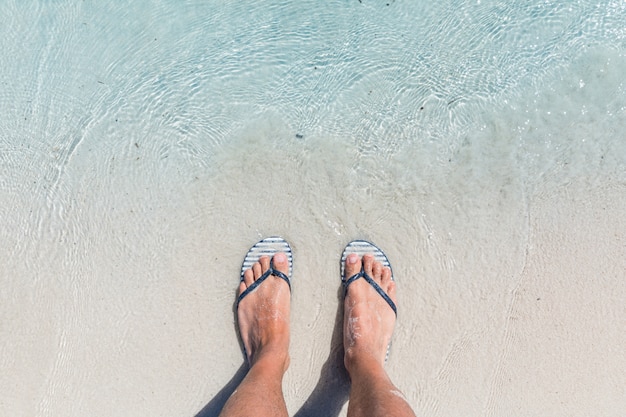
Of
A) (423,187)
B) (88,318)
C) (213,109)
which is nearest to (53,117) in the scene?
(213,109)

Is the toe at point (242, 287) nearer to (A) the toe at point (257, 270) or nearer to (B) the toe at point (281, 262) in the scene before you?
(A) the toe at point (257, 270)

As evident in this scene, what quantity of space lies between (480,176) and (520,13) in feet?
3.12

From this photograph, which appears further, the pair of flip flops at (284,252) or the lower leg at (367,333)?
Result: the pair of flip flops at (284,252)

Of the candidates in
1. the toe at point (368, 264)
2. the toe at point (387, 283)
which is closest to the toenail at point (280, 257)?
the toe at point (368, 264)

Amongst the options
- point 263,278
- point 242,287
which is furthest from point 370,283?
point 242,287

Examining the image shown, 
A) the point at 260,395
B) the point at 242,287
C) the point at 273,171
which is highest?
the point at 273,171

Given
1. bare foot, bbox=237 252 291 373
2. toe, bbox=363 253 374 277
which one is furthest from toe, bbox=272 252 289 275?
toe, bbox=363 253 374 277

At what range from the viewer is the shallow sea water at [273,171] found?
7.08 feet

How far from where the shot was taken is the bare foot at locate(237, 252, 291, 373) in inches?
82.2

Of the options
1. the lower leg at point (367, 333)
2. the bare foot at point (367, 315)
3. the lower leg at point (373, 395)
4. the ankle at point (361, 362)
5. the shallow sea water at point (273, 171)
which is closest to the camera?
the lower leg at point (373, 395)

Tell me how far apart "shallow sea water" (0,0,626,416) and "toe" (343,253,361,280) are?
9cm

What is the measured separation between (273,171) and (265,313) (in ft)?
2.46

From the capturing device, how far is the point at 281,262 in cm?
219

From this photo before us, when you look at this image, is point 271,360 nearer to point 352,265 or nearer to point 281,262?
point 281,262
